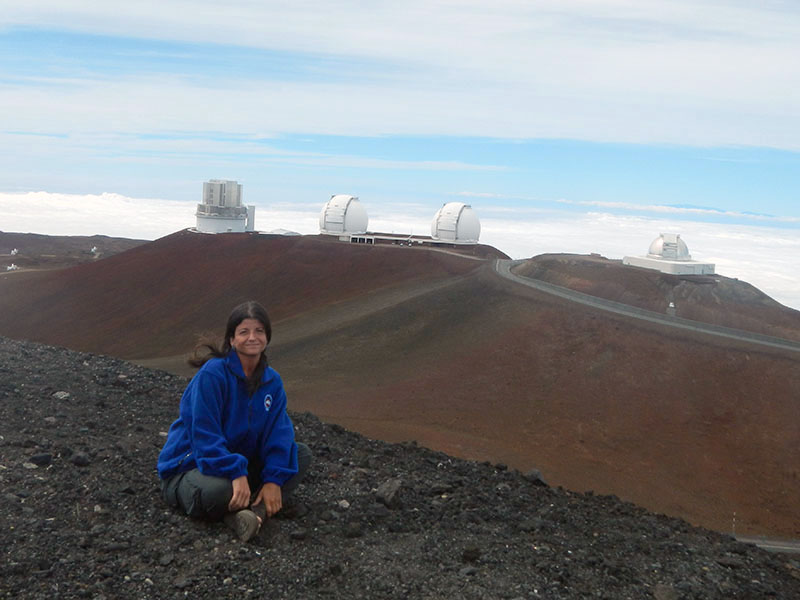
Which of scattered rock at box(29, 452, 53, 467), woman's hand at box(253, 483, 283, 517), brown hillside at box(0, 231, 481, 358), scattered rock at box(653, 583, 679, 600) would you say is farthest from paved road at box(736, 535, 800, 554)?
brown hillside at box(0, 231, 481, 358)

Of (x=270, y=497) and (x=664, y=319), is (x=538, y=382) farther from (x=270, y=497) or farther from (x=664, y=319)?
(x=270, y=497)

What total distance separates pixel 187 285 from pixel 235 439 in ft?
92.0

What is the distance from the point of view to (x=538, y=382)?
19.1 metres

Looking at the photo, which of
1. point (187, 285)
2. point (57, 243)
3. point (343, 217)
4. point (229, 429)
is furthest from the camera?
point (57, 243)

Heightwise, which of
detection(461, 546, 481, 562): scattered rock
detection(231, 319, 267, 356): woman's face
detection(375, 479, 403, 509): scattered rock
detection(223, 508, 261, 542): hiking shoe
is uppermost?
detection(231, 319, 267, 356): woman's face

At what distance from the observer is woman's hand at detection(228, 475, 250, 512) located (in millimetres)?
5016

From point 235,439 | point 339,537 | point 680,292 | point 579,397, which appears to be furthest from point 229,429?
point 680,292

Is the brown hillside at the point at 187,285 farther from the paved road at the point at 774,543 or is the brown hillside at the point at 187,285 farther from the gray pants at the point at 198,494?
the gray pants at the point at 198,494

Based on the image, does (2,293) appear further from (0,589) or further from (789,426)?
(0,589)

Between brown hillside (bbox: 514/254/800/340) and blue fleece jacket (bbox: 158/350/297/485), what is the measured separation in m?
23.7

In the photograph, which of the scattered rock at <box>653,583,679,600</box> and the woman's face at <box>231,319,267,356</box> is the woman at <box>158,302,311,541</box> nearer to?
the woman's face at <box>231,319,267,356</box>

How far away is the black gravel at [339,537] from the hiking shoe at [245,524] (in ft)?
0.21

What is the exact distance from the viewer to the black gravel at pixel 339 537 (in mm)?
4531

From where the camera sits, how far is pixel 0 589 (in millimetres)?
4129
